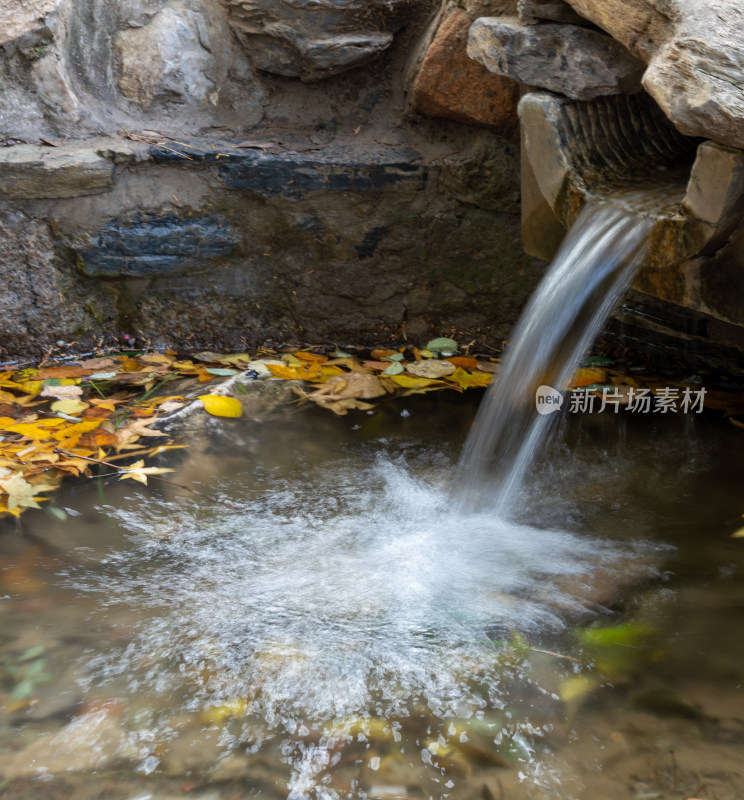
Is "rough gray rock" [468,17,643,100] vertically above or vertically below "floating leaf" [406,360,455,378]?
above

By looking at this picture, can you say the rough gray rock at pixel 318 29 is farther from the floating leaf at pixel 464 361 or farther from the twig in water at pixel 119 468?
the twig in water at pixel 119 468

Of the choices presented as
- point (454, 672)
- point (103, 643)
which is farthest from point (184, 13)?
point (454, 672)

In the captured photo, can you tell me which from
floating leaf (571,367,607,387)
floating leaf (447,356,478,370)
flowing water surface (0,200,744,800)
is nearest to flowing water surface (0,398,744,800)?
flowing water surface (0,200,744,800)

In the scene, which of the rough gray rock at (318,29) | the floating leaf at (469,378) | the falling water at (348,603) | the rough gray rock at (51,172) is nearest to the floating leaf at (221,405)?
the falling water at (348,603)

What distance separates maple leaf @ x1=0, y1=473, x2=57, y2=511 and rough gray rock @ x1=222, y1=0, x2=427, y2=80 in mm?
2052

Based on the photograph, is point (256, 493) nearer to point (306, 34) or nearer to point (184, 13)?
point (306, 34)

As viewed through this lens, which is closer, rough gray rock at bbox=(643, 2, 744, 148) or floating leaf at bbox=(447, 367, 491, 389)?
rough gray rock at bbox=(643, 2, 744, 148)

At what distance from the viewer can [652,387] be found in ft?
9.16

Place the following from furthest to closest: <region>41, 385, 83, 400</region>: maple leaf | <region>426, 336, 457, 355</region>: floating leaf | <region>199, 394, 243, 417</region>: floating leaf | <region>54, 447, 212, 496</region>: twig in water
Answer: <region>426, 336, 457, 355</region>: floating leaf, <region>41, 385, 83, 400</region>: maple leaf, <region>199, 394, 243, 417</region>: floating leaf, <region>54, 447, 212, 496</region>: twig in water

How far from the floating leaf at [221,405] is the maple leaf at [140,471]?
37 centimetres

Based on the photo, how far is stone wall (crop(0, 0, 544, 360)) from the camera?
2916mm

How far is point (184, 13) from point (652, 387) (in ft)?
A: 8.15

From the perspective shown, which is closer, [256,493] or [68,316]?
[256,493]

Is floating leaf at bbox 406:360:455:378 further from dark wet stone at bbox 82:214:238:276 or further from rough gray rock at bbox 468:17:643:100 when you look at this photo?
rough gray rock at bbox 468:17:643:100
